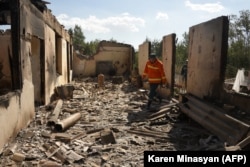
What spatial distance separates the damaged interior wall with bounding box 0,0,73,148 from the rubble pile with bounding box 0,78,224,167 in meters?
0.39

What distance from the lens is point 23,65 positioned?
6977 mm

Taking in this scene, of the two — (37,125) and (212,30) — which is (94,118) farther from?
(212,30)

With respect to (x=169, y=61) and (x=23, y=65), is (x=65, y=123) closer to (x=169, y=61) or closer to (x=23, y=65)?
(x=23, y=65)

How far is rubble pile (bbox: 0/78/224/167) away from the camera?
507 centimetres

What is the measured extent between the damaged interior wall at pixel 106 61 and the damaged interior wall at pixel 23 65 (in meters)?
13.0

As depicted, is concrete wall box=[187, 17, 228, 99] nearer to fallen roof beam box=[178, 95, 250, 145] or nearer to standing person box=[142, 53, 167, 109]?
fallen roof beam box=[178, 95, 250, 145]

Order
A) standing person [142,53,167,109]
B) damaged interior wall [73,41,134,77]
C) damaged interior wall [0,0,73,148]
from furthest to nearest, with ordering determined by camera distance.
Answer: damaged interior wall [73,41,134,77], standing person [142,53,167,109], damaged interior wall [0,0,73,148]

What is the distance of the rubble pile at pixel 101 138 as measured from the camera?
16.6ft

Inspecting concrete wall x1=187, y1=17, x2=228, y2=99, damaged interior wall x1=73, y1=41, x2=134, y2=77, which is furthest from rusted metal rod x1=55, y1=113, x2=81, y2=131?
damaged interior wall x1=73, y1=41, x2=134, y2=77

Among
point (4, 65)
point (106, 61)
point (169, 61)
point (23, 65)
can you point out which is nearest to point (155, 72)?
point (169, 61)

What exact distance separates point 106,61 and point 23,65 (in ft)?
57.6

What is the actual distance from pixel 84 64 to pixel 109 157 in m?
19.6

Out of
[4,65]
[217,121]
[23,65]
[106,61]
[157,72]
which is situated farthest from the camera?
[106,61]

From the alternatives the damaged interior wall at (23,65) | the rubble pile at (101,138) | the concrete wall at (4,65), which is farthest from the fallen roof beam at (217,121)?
the concrete wall at (4,65)
